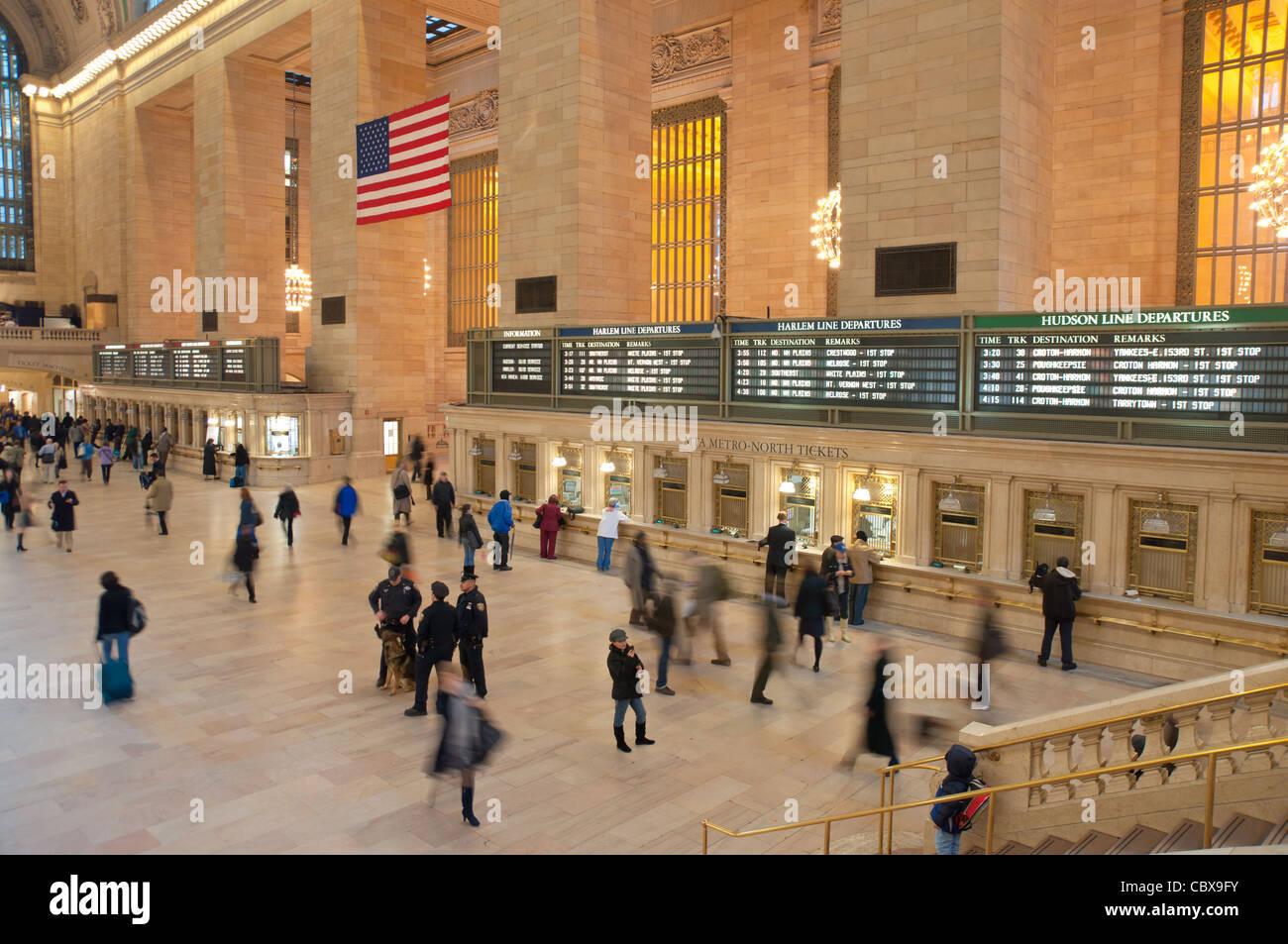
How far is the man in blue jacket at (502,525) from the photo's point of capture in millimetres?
14797

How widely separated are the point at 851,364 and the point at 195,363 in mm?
24372

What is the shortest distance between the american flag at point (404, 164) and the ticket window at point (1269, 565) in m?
15.7

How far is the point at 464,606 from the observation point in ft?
29.2

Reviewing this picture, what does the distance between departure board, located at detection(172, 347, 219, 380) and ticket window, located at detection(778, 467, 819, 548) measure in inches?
845

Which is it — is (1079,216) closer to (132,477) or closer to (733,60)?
(733,60)

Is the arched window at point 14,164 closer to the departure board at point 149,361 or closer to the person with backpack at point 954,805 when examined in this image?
the departure board at point 149,361

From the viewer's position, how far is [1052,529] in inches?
417

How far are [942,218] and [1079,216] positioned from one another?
6.74 meters

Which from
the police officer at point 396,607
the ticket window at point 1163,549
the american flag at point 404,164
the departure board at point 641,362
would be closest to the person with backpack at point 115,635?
the police officer at point 396,607

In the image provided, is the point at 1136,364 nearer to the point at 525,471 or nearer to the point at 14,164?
the point at 525,471

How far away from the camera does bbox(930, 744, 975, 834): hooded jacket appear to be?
5.70 m

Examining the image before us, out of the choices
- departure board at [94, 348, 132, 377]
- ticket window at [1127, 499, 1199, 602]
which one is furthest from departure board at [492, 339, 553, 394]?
departure board at [94, 348, 132, 377]

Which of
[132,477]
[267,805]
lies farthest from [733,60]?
[267,805]

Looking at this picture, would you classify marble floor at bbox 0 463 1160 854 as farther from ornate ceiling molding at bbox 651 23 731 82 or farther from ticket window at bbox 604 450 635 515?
ornate ceiling molding at bbox 651 23 731 82
